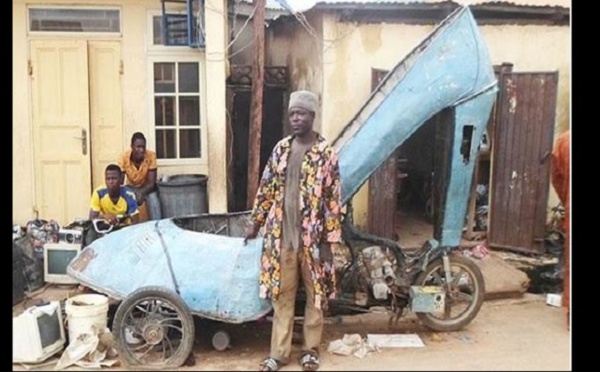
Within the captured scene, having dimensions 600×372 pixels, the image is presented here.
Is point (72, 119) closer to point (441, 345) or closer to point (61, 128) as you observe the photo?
point (61, 128)

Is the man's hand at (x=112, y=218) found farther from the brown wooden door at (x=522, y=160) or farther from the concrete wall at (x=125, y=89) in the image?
the brown wooden door at (x=522, y=160)

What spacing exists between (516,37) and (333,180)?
14.6 ft

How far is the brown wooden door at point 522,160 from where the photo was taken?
27.3ft

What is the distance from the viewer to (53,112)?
852cm

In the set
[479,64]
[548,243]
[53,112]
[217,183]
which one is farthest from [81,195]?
[548,243]

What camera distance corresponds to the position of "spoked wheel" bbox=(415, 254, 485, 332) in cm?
594

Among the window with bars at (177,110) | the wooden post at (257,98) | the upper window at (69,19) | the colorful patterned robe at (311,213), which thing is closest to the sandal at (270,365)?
the colorful patterned robe at (311,213)

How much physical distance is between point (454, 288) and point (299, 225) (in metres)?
1.68

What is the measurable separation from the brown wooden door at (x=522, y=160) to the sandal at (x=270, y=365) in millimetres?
4208

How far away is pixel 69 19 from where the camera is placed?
27.6ft

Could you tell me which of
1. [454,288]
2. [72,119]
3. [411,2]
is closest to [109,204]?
[72,119]

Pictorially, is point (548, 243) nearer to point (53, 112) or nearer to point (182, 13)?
point (182, 13)

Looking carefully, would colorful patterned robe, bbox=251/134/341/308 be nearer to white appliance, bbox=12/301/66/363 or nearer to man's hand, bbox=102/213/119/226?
white appliance, bbox=12/301/66/363

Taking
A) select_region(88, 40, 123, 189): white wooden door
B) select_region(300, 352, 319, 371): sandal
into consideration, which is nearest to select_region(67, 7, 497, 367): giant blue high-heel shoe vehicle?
select_region(300, 352, 319, 371): sandal
